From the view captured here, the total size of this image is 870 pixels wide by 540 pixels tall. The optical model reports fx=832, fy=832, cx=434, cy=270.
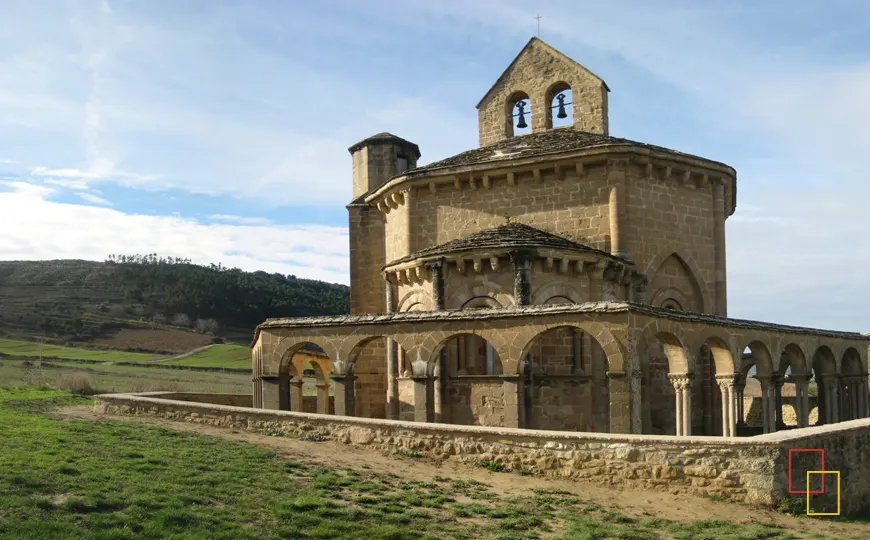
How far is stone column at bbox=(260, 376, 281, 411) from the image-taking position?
741 inches

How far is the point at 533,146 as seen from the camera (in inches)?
904

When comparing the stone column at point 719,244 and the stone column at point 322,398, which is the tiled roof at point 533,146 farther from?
the stone column at point 322,398

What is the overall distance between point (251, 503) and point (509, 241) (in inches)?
419

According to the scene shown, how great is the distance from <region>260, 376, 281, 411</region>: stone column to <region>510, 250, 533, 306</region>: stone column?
5.75m

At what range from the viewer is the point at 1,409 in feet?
57.8

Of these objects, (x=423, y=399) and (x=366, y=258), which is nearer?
(x=423, y=399)

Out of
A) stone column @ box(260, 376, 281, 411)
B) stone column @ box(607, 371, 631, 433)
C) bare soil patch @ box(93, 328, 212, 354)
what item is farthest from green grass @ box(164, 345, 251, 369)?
stone column @ box(607, 371, 631, 433)

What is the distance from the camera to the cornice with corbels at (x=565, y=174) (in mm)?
20969

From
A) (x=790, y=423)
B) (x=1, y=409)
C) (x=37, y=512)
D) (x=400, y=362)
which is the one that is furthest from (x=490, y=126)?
(x=37, y=512)

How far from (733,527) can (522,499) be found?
2694mm

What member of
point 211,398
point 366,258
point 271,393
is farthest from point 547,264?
point 211,398

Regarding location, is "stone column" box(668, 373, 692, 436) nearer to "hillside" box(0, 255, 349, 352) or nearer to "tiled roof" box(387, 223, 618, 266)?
"tiled roof" box(387, 223, 618, 266)

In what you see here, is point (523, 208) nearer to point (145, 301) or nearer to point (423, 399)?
point (423, 399)

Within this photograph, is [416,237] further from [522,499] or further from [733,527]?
[733,527]
